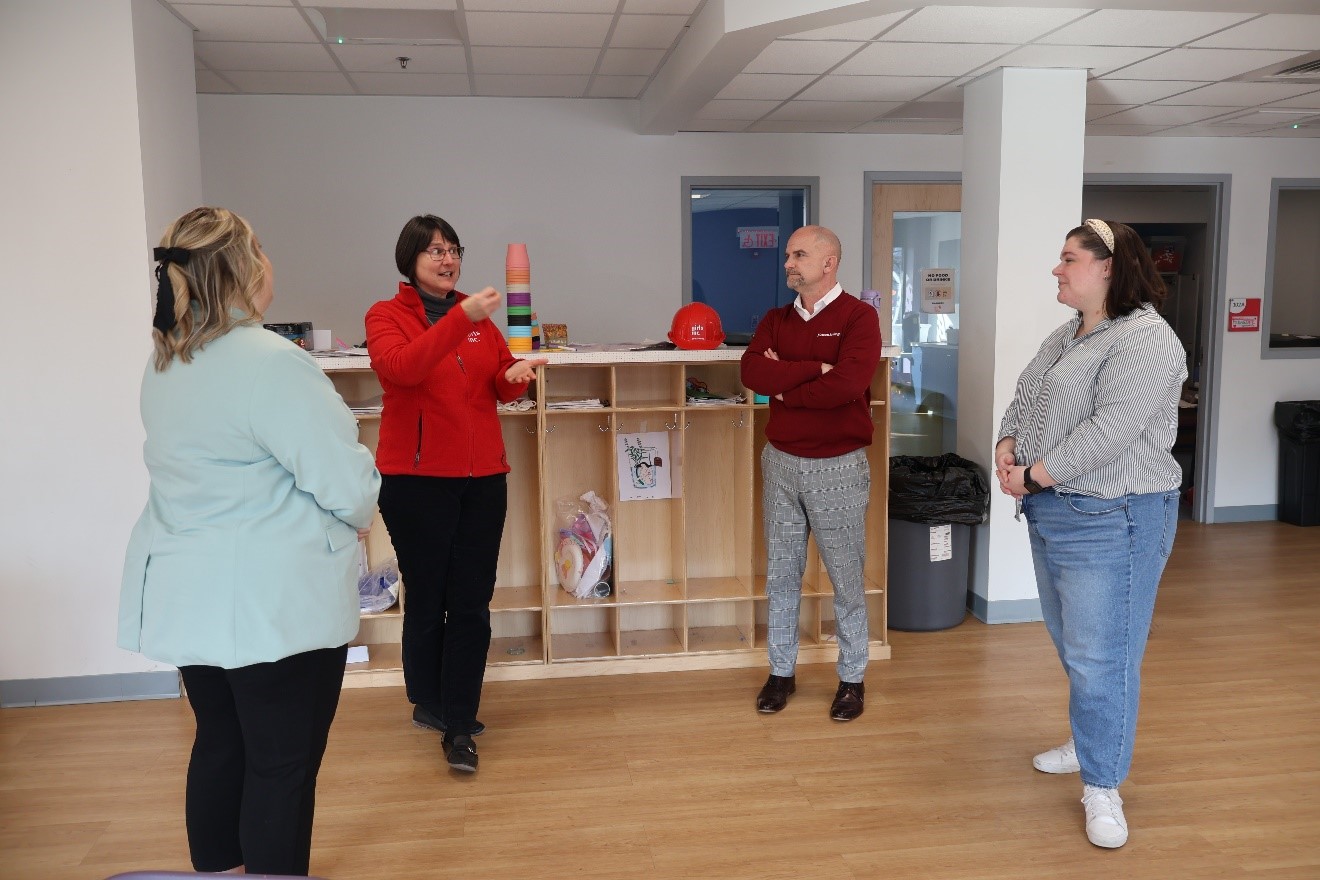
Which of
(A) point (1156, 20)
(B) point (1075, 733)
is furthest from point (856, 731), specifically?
(A) point (1156, 20)

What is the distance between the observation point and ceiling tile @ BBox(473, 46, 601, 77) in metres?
4.77

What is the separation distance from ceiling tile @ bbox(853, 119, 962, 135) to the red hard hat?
2.54 meters

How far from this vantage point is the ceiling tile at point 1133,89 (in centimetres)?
480

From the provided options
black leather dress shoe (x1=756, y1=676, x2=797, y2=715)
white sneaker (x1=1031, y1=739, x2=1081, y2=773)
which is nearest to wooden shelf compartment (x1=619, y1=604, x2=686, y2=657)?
black leather dress shoe (x1=756, y1=676, x2=797, y2=715)

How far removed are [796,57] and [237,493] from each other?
3.29m

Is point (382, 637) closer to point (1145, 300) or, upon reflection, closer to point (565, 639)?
point (565, 639)

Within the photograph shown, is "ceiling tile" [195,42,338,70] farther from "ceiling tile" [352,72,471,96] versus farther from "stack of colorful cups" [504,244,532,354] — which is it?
"stack of colorful cups" [504,244,532,354]

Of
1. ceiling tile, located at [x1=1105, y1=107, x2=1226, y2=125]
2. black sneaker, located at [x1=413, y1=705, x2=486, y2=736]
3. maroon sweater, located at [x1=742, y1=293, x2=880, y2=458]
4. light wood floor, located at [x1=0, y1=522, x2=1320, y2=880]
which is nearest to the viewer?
light wood floor, located at [x1=0, y1=522, x2=1320, y2=880]

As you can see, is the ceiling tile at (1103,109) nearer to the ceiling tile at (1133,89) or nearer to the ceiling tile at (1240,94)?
the ceiling tile at (1133,89)

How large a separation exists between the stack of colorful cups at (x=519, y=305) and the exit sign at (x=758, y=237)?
2.92 m

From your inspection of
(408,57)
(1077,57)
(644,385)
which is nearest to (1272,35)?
(1077,57)

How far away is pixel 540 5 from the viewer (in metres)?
4.00

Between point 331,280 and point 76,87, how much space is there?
2201mm

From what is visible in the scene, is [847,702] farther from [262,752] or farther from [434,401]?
[262,752]
